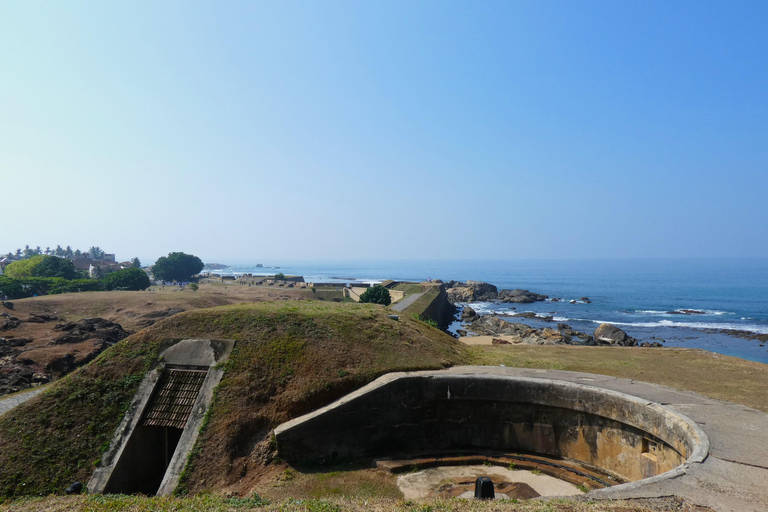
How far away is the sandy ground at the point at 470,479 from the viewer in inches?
373

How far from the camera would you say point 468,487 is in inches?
377

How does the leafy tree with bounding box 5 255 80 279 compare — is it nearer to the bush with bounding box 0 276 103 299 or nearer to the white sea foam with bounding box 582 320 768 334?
the bush with bounding box 0 276 103 299

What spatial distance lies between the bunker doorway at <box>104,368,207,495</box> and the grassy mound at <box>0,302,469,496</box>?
724mm

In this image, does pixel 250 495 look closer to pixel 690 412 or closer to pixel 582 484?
pixel 582 484

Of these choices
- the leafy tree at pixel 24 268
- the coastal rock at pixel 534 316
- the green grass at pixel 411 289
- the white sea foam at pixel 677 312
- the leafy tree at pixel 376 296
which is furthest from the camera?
the leafy tree at pixel 24 268

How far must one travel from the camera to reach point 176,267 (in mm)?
94750

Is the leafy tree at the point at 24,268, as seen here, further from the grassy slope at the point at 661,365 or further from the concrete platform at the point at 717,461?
the concrete platform at the point at 717,461

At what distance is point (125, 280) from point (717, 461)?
248 feet

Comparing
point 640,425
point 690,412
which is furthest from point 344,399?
point 690,412

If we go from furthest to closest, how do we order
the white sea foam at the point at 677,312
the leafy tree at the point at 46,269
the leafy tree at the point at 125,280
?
the leafy tree at the point at 46,269 → the leafy tree at the point at 125,280 → the white sea foam at the point at 677,312

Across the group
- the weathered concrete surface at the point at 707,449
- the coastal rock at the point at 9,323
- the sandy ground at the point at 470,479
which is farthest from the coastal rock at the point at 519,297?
the coastal rock at the point at 9,323

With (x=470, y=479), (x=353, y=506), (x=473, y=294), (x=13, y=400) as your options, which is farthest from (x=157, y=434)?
A: (x=473, y=294)

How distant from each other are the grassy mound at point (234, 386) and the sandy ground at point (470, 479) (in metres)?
3.03

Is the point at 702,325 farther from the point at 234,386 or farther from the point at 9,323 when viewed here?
the point at 9,323
